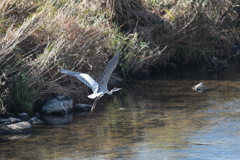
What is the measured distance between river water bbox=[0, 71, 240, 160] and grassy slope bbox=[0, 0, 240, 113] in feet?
3.13

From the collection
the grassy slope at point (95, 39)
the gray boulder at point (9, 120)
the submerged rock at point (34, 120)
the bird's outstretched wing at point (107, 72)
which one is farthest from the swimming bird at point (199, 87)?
the bird's outstretched wing at point (107, 72)

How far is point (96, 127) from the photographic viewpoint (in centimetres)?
780

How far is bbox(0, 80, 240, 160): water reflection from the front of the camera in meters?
6.35

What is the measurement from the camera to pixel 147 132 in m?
7.39

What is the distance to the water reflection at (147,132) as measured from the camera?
20.8 feet

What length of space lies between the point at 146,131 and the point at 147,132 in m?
0.06

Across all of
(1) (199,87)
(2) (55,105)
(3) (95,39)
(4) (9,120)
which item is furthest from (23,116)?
(1) (199,87)

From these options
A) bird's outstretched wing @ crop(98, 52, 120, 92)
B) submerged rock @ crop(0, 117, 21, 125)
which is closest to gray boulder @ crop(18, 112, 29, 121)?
submerged rock @ crop(0, 117, 21, 125)

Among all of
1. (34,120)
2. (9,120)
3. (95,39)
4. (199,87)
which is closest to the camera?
(9,120)

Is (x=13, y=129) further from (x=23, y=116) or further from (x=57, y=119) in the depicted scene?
(x=57, y=119)

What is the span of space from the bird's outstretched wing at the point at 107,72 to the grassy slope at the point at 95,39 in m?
2.13

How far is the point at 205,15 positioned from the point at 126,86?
410 centimetres

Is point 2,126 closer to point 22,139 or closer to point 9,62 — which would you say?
point 22,139

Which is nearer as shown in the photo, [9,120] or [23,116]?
[9,120]
